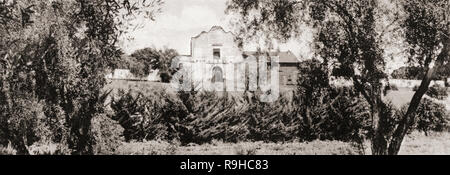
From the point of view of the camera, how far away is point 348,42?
37.1 feet

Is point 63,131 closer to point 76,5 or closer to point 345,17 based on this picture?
point 76,5

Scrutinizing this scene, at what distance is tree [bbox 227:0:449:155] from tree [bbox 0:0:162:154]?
4.60 meters

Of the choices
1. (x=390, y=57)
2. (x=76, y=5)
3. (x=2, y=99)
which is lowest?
(x=2, y=99)

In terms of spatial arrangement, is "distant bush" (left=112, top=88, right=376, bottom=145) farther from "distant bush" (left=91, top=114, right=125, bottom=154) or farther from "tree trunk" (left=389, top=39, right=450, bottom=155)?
"distant bush" (left=91, top=114, right=125, bottom=154)

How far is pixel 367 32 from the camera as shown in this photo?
10.7m

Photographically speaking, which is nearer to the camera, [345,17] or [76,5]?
[76,5]

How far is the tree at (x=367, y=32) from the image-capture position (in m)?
10.1

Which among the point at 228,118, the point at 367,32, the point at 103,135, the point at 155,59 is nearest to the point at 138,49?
the point at 103,135

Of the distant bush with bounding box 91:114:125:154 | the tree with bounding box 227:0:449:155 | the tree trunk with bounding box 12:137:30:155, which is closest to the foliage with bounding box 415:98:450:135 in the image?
the tree with bounding box 227:0:449:155

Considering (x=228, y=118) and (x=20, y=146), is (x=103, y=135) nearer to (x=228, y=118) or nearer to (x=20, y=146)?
(x=20, y=146)

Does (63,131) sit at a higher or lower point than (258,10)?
lower
